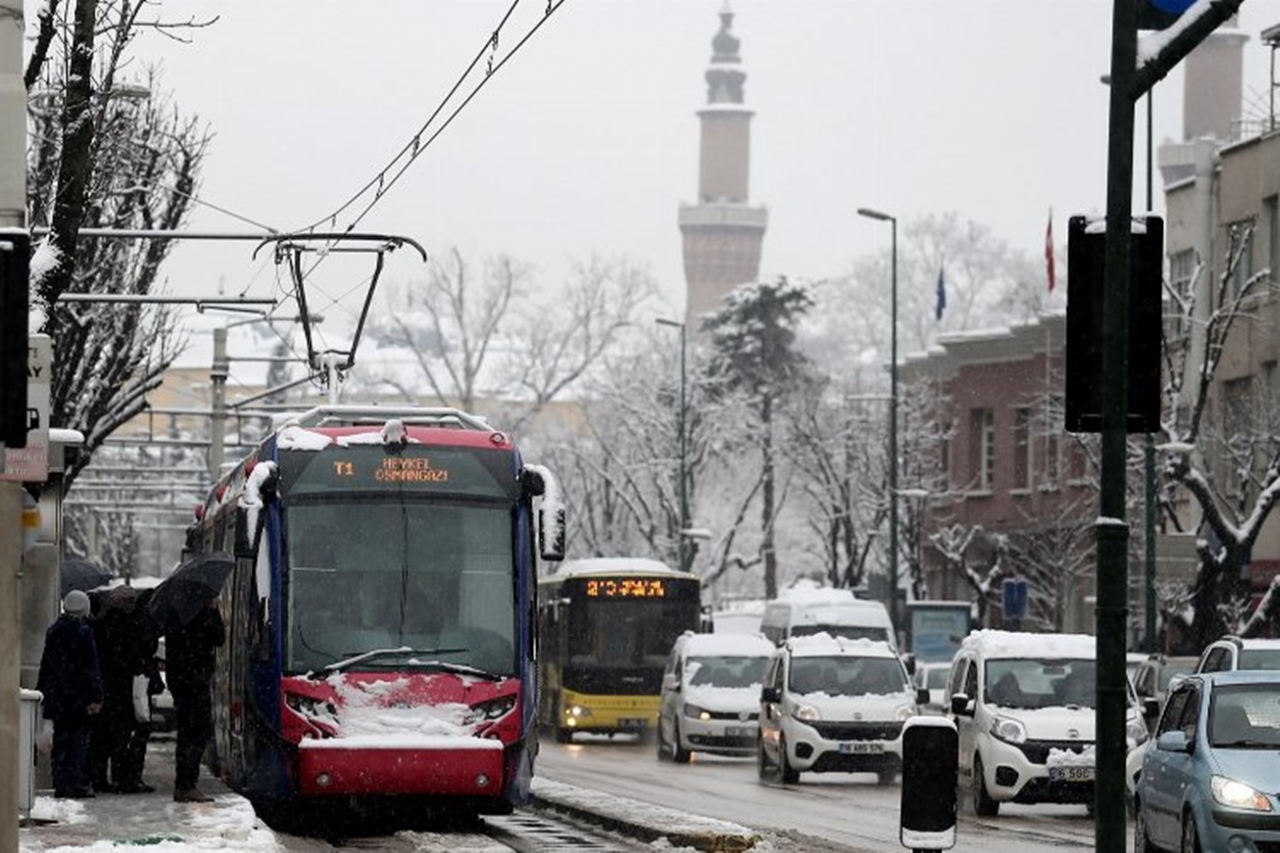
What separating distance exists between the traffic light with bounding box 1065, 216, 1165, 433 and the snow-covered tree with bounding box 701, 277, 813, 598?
77.2 m

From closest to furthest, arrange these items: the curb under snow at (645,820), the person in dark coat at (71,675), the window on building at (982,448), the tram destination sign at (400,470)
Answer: the curb under snow at (645,820), the person in dark coat at (71,675), the tram destination sign at (400,470), the window on building at (982,448)

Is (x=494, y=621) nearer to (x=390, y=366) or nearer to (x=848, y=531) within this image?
(x=848, y=531)

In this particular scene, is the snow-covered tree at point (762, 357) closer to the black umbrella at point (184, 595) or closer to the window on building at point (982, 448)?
the window on building at point (982, 448)

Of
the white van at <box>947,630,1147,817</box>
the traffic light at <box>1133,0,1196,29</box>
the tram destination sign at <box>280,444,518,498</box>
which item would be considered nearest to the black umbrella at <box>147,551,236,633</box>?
the tram destination sign at <box>280,444,518,498</box>

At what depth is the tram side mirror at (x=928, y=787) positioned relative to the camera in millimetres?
14562

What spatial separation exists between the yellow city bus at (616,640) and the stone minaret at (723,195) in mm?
137379

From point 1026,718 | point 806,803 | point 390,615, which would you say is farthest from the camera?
point 806,803

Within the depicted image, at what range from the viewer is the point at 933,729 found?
47.4ft

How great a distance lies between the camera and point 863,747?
35031mm

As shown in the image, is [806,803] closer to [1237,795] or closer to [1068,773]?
[1068,773]

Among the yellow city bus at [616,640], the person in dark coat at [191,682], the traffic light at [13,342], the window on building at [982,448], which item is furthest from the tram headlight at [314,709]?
the window on building at [982,448]

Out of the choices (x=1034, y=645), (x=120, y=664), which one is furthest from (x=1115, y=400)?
(x=1034, y=645)

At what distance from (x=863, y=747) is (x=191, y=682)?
13669 mm

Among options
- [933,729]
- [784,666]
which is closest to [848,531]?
[784,666]
